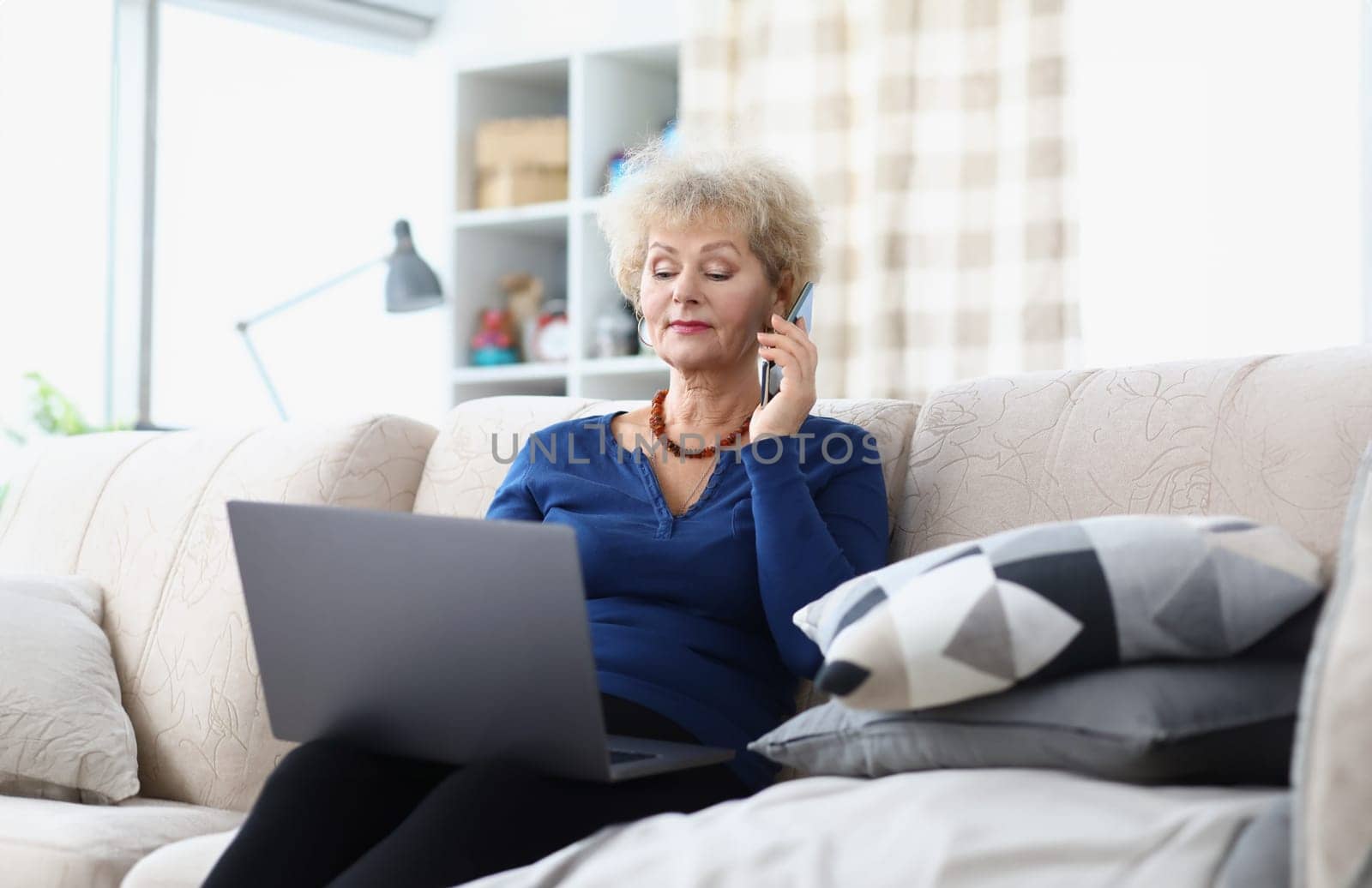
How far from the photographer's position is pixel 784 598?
1.54 metres

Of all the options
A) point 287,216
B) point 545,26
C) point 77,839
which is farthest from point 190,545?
point 545,26

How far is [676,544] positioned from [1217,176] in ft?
6.83

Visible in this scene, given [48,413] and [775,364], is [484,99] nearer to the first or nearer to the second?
[48,413]

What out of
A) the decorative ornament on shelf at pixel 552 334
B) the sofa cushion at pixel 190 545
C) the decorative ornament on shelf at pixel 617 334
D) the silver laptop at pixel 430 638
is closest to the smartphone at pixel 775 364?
the silver laptop at pixel 430 638

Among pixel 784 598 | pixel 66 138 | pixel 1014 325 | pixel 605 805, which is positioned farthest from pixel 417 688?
pixel 66 138

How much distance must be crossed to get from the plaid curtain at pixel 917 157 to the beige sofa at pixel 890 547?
1.44m

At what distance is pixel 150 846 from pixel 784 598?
0.76 metres

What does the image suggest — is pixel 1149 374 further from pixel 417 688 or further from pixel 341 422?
pixel 341 422

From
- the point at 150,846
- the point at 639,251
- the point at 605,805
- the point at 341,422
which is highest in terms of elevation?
the point at 639,251

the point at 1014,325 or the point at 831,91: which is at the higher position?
the point at 831,91

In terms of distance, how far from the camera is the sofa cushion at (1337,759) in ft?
2.68

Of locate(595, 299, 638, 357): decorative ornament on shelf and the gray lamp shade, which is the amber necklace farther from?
locate(595, 299, 638, 357): decorative ornament on shelf

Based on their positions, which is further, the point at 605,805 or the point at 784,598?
the point at 784,598

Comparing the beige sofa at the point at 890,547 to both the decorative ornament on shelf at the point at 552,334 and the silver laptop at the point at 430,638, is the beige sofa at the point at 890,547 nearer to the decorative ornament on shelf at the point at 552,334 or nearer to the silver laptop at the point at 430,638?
the silver laptop at the point at 430,638
